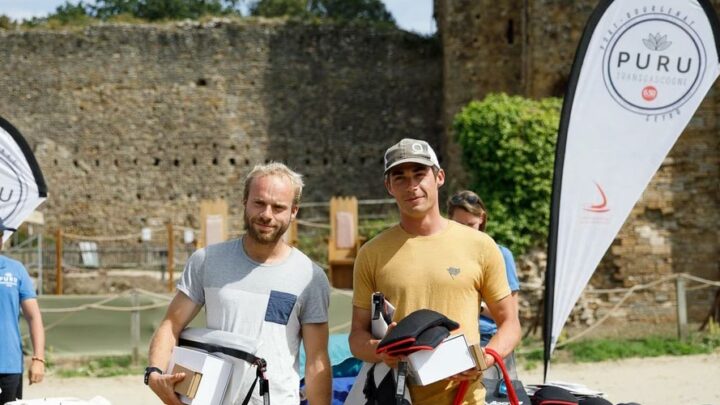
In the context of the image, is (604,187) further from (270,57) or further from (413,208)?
(270,57)

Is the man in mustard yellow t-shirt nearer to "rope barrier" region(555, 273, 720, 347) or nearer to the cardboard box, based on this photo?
the cardboard box

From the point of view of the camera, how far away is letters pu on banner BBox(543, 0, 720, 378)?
5.87 meters

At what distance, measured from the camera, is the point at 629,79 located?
233 inches

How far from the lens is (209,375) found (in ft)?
11.9

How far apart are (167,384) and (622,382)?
6232 mm

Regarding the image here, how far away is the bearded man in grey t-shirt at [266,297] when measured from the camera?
12.3ft

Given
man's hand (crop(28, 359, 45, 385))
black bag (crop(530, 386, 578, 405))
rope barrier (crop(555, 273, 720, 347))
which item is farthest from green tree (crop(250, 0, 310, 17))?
black bag (crop(530, 386, 578, 405))

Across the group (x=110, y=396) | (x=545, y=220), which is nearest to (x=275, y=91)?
(x=545, y=220)

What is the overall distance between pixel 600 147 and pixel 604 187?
233 millimetres

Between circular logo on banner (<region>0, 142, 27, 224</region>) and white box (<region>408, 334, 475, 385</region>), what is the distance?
136 inches

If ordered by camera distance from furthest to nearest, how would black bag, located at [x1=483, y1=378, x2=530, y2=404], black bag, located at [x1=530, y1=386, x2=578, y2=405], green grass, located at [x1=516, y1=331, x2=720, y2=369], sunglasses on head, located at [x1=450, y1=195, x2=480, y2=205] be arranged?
green grass, located at [x1=516, y1=331, x2=720, y2=369], sunglasses on head, located at [x1=450, y1=195, x2=480, y2=205], black bag, located at [x1=530, y1=386, x2=578, y2=405], black bag, located at [x1=483, y1=378, x2=530, y2=404]

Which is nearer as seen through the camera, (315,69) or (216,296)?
(216,296)

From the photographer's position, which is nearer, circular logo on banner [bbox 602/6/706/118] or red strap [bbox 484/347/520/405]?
red strap [bbox 484/347/520/405]

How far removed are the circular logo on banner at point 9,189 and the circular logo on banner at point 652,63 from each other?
3565 mm
